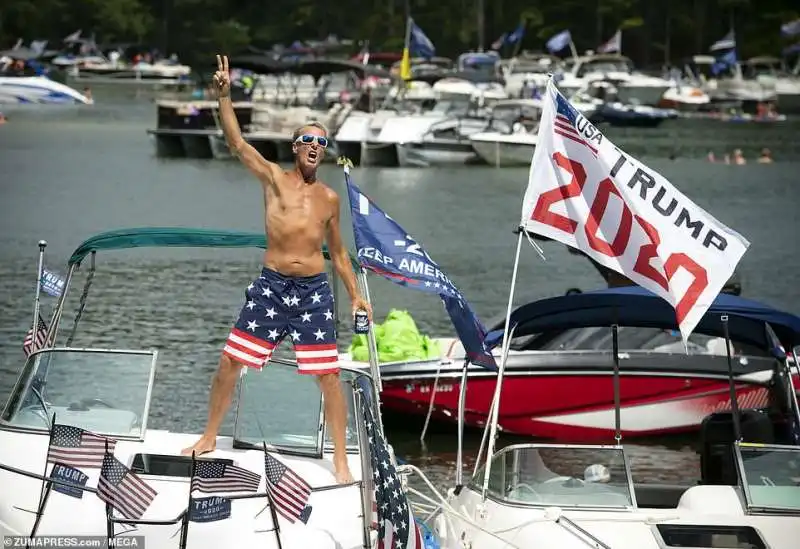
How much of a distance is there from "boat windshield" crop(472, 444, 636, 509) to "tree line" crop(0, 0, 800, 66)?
104491 millimetres

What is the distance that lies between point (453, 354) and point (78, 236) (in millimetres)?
20635

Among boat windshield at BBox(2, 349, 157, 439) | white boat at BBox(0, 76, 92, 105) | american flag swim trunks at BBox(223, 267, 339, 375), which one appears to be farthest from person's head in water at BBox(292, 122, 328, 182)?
white boat at BBox(0, 76, 92, 105)

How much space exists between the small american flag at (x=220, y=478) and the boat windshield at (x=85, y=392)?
1881 mm

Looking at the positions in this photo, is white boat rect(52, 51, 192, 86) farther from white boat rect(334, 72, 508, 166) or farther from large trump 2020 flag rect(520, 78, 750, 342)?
large trump 2020 flag rect(520, 78, 750, 342)

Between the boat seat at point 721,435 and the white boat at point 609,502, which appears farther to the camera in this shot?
the boat seat at point 721,435

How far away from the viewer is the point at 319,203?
10977 millimetres

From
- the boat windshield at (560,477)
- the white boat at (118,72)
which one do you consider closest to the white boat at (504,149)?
the boat windshield at (560,477)

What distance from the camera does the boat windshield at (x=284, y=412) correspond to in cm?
1130

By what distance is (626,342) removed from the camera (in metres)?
19.2

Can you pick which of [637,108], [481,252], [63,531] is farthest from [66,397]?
[637,108]

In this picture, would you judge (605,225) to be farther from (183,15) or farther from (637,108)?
(183,15)

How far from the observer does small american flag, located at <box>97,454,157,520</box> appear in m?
9.16

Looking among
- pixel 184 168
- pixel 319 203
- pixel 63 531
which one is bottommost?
pixel 63 531

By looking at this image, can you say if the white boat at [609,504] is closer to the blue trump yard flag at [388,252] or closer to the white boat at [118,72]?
the blue trump yard flag at [388,252]
